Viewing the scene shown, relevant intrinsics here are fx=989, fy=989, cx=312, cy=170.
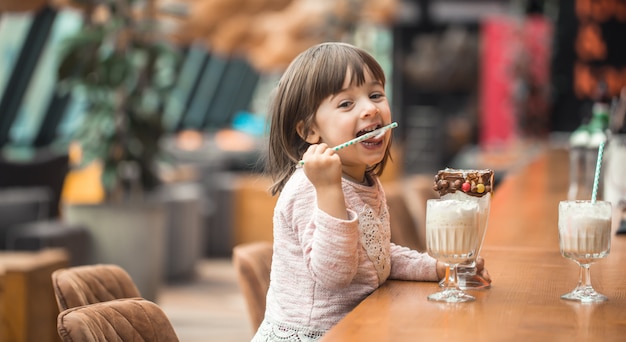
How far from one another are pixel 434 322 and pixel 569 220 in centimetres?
34

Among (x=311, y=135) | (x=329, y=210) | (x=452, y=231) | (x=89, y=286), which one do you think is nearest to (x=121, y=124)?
(x=89, y=286)

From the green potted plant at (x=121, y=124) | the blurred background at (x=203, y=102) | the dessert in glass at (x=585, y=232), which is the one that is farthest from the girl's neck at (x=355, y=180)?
the green potted plant at (x=121, y=124)

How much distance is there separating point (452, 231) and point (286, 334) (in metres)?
0.39

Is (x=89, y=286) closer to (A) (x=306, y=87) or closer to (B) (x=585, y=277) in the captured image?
(A) (x=306, y=87)

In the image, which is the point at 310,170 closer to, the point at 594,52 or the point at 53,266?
the point at 53,266

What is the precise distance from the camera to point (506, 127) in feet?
51.9

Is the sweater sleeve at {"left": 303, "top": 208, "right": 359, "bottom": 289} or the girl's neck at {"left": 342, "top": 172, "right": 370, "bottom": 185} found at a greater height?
the girl's neck at {"left": 342, "top": 172, "right": 370, "bottom": 185}

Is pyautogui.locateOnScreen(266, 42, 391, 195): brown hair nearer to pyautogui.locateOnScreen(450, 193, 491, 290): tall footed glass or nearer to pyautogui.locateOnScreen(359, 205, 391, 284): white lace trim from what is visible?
pyautogui.locateOnScreen(359, 205, 391, 284): white lace trim

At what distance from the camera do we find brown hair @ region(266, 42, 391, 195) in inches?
74.6

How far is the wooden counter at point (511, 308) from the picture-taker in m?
1.47

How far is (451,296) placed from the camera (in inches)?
68.4

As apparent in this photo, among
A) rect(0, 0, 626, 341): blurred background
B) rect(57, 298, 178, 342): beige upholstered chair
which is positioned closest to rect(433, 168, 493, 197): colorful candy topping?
rect(0, 0, 626, 341): blurred background

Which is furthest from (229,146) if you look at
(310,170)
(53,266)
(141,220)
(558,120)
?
(310,170)

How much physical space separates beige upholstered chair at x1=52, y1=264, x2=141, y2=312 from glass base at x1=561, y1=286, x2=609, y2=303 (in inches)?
36.4
